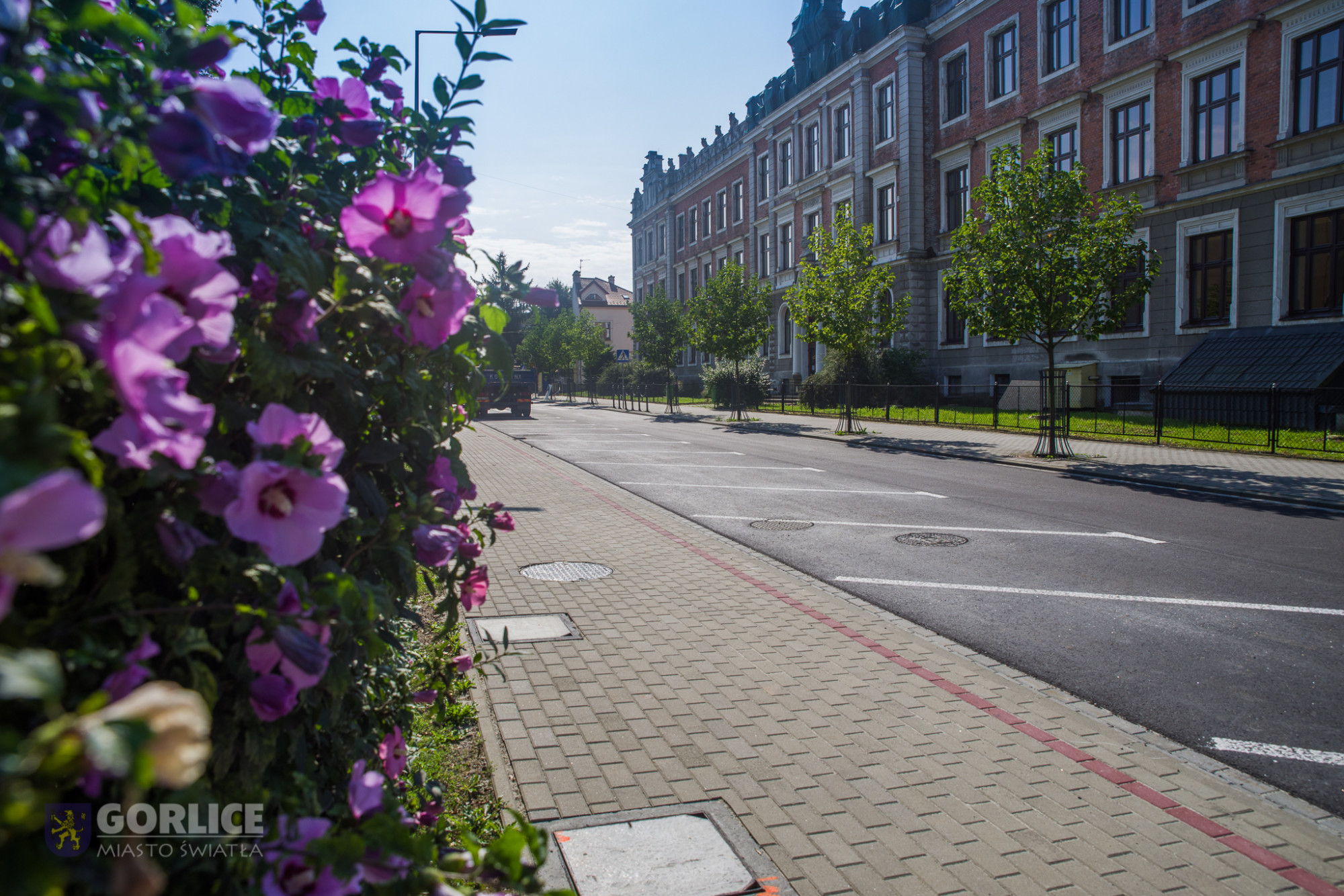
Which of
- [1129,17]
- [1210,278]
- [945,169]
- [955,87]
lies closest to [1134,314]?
[1210,278]

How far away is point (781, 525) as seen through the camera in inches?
415

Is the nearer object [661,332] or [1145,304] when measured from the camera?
[1145,304]

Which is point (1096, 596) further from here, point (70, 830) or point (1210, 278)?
point (1210, 278)

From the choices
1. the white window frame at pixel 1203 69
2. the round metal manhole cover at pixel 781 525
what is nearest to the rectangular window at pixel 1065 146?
the white window frame at pixel 1203 69

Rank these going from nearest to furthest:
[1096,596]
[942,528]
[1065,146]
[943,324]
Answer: [1096,596], [942,528], [1065,146], [943,324]

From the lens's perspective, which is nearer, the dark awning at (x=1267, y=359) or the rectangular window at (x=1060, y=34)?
the dark awning at (x=1267, y=359)

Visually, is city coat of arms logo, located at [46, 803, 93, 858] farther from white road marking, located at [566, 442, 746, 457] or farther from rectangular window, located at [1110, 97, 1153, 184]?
rectangular window, located at [1110, 97, 1153, 184]

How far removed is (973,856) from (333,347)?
2895mm

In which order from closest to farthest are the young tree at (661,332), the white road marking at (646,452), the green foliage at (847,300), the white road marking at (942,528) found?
the white road marking at (942,528) < the white road marking at (646,452) < the green foliage at (847,300) < the young tree at (661,332)

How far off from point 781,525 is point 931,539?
70.1 inches

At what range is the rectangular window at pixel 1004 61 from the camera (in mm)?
33031

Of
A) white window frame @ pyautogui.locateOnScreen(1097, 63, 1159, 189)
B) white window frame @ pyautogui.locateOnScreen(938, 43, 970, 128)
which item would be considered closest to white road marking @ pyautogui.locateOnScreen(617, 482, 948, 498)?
white window frame @ pyautogui.locateOnScreen(1097, 63, 1159, 189)

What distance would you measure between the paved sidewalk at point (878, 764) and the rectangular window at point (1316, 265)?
22.9 meters

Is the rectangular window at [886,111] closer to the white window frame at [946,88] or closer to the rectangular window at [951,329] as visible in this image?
the white window frame at [946,88]
